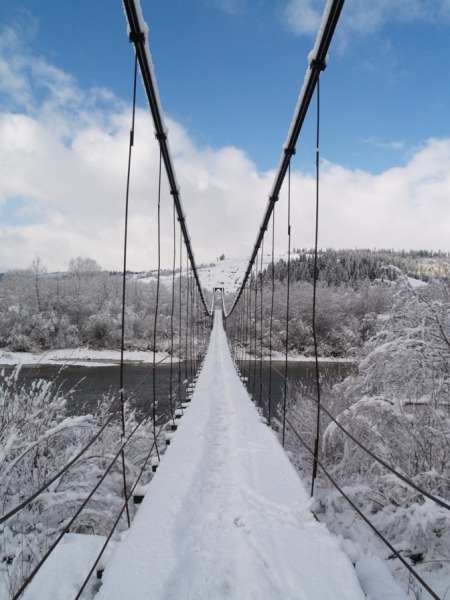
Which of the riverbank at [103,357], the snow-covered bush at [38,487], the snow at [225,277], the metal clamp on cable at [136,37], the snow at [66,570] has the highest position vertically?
the snow at [225,277]

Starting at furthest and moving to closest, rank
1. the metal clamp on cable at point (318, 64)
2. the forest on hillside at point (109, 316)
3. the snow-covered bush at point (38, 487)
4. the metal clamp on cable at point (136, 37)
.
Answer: the forest on hillside at point (109, 316)
the metal clamp on cable at point (318, 64)
the metal clamp on cable at point (136, 37)
the snow-covered bush at point (38, 487)

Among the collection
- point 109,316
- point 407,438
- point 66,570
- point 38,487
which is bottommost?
point 38,487

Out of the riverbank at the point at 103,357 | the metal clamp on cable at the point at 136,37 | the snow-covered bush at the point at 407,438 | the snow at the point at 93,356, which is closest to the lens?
the metal clamp on cable at the point at 136,37

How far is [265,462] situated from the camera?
8.91 ft

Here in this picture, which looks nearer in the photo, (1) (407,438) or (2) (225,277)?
(1) (407,438)

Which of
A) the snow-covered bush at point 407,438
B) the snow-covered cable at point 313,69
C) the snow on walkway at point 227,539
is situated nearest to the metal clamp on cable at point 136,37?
the snow-covered cable at point 313,69

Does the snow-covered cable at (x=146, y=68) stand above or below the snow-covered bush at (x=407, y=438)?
above

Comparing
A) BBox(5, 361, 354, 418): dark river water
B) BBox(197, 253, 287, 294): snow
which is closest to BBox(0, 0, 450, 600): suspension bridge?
BBox(5, 361, 354, 418): dark river water

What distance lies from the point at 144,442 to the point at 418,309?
15.6 feet

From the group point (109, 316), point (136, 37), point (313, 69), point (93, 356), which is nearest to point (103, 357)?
point (93, 356)

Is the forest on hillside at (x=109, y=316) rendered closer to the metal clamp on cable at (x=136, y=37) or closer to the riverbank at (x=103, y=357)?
the riverbank at (x=103, y=357)

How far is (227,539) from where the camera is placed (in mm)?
1757

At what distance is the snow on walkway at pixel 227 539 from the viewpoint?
1385 millimetres

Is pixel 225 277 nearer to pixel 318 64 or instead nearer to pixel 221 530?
pixel 318 64
